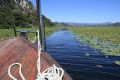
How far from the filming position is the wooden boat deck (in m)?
4.58

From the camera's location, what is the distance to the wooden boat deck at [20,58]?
4.58m

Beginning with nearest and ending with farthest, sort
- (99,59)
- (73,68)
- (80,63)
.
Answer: (73,68), (80,63), (99,59)

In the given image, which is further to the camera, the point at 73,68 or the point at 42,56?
the point at 73,68

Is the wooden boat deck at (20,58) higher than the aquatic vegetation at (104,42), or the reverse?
the wooden boat deck at (20,58)

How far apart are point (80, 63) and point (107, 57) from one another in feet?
6.27

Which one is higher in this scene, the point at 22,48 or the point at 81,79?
the point at 22,48

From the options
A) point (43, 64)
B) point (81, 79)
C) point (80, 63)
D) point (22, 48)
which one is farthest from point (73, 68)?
point (43, 64)

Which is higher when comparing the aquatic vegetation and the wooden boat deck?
the wooden boat deck

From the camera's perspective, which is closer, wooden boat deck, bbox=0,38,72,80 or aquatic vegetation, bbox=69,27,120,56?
wooden boat deck, bbox=0,38,72,80

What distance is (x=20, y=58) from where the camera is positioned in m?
5.37

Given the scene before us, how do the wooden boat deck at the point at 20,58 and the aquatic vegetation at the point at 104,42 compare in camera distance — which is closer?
the wooden boat deck at the point at 20,58

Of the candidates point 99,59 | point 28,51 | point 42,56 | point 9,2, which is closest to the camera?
point 42,56

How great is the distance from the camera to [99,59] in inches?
495

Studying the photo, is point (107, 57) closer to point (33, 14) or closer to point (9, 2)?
point (33, 14)
